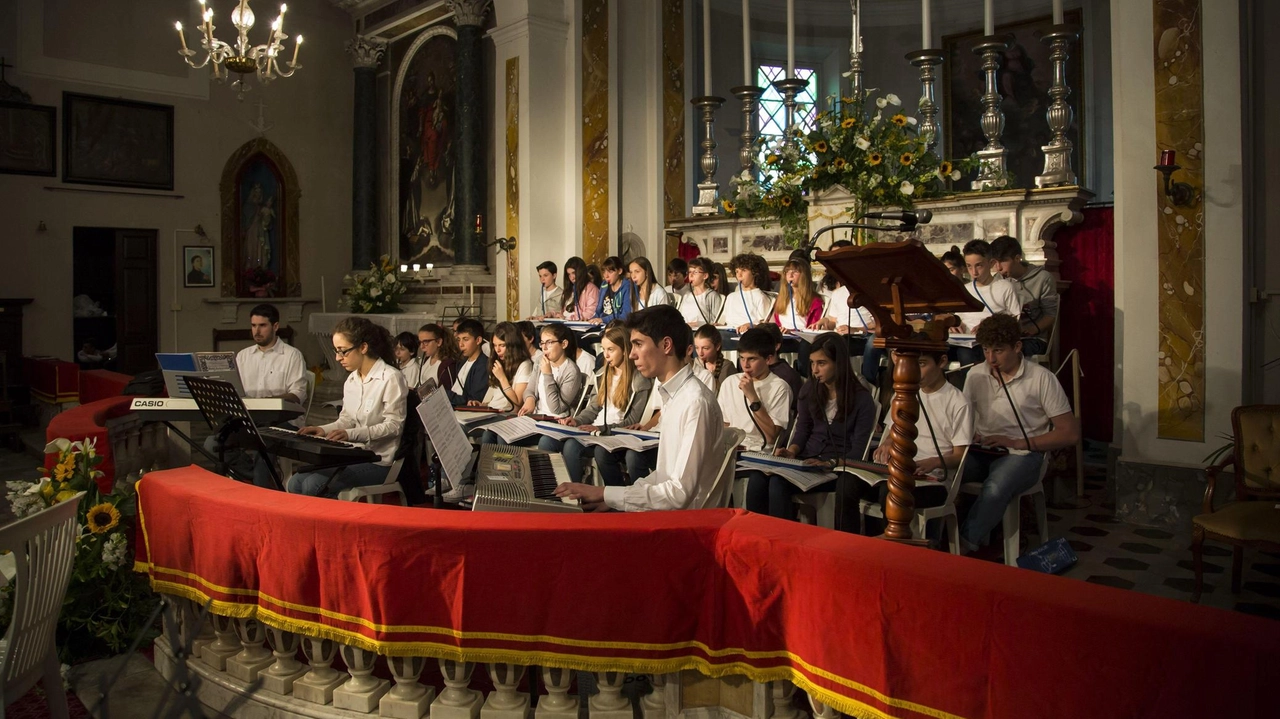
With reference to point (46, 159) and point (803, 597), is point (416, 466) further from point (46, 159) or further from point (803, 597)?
point (46, 159)

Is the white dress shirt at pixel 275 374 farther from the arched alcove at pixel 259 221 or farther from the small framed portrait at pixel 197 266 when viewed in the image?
the arched alcove at pixel 259 221

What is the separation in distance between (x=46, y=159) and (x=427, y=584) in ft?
41.4

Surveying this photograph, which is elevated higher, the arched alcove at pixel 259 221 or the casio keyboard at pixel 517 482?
the arched alcove at pixel 259 221

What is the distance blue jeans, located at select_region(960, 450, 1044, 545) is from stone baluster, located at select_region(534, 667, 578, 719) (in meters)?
2.86

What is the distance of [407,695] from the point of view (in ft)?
9.49

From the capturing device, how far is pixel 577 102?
1134 cm

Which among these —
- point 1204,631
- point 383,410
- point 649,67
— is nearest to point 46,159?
point 649,67

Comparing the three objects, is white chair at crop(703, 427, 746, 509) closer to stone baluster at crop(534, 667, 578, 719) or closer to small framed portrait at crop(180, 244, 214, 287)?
stone baluster at crop(534, 667, 578, 719)

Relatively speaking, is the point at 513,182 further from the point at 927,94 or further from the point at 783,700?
the point at 783,700

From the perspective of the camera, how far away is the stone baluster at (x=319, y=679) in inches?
119

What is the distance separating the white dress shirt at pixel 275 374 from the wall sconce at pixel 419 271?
657cm

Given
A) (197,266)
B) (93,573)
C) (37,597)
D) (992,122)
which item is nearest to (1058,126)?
(992,122)

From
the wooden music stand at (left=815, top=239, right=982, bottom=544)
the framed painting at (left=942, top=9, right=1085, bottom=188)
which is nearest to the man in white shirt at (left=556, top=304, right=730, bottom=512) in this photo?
the wooden music stand at (left=815, top=239, right=982, bottom=544)

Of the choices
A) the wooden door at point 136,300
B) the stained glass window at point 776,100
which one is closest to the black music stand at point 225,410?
the wooden door at point 136,300
